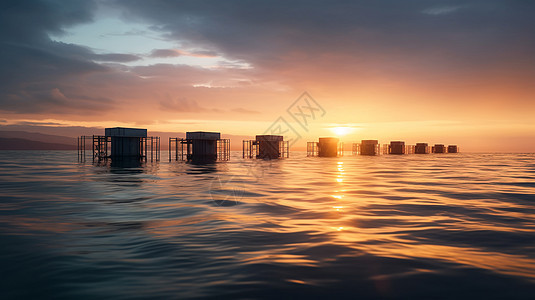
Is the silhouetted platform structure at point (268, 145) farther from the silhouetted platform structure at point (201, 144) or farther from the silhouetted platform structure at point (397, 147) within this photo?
the silhouetted platform structure at point (397, 147)

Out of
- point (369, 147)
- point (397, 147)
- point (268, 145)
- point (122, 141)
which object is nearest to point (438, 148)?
point (397, 147)

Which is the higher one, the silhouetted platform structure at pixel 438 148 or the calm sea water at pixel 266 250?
the silhouetted platform structure at pixel 438 148

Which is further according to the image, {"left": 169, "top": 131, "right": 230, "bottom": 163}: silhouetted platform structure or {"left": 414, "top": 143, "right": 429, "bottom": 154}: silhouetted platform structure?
{"left": 414, "top": 143, "right": 429, "bottom": 154}: silhouetted platform structure

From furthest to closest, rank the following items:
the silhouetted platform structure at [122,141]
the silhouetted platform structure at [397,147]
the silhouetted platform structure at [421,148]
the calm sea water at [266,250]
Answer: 1. the silhouetted platform structure at [421,148]
2. the silhouetted platform structure at [397,147]
3. the silhouetted platform structure at [122,141]
4. the calm sea water at [266,250]

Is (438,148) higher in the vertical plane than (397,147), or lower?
lower

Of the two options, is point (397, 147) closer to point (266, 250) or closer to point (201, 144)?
point (201, 144)

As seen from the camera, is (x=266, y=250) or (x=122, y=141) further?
(x=122, y=141)

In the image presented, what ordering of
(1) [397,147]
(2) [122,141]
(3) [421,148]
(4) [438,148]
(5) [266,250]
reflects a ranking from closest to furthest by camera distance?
(5) [266,250], (2) [122,141], (1) [397,147], (3) [421,148], (4) [438,148]

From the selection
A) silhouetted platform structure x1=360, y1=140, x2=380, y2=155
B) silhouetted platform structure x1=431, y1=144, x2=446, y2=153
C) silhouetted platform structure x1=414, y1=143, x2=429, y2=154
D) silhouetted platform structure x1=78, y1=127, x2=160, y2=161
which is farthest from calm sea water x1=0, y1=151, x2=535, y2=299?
silhouetted platform structure x1=431, y1=144, x2=446, y2=153

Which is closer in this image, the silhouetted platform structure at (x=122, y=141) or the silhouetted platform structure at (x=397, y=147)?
the silhouetted platform structure at (x=122, y=141)

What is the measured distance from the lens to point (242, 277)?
22.9 ft

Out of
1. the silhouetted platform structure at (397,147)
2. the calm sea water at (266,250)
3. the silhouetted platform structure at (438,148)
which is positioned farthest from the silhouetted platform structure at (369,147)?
the calm sea water at (266,250)

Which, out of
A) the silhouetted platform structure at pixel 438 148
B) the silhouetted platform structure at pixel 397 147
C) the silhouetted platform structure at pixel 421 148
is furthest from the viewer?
the silhouetted platform structure at pixel 438 148

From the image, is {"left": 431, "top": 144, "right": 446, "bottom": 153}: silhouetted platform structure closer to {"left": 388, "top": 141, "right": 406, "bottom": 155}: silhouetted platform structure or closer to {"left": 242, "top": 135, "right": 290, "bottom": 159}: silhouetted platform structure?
{"left": 388, "top": 141, "right": 406, "bottom": 155}: silhouetted platform structure
